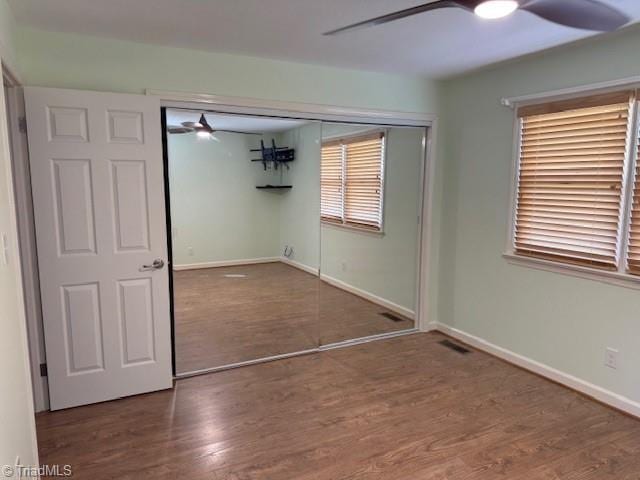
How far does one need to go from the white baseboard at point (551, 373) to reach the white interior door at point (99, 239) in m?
2.57

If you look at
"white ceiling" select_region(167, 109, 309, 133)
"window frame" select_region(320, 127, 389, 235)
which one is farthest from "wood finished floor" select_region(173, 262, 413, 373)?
"white ceiling" select_region(167, 109, 309, 133)

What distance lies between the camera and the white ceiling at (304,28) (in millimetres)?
2176

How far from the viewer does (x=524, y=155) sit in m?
3.21

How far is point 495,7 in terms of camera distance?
1.62m

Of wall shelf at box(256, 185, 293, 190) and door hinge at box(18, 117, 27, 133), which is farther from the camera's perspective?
wall shelf at box(256, 185, 293, 190)

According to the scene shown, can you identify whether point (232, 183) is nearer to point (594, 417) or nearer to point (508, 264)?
point (508, 264)

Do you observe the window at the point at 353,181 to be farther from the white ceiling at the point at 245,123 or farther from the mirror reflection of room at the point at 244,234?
the white ceiling at the point at 245,123

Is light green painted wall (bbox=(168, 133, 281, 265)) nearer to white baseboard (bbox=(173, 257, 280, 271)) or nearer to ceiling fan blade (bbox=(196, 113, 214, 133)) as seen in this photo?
white baseboard (bbox=(173, 257, 280, 271))

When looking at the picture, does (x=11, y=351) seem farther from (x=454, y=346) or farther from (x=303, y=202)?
(x=303, y=202)

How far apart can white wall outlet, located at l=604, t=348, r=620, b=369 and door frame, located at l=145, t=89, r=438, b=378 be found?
1576 mm

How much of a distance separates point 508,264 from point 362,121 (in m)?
1.68

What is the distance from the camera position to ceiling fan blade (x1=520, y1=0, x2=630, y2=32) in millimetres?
1692

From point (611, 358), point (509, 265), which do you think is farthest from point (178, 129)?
point (611, 358)

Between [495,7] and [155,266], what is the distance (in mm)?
2389
